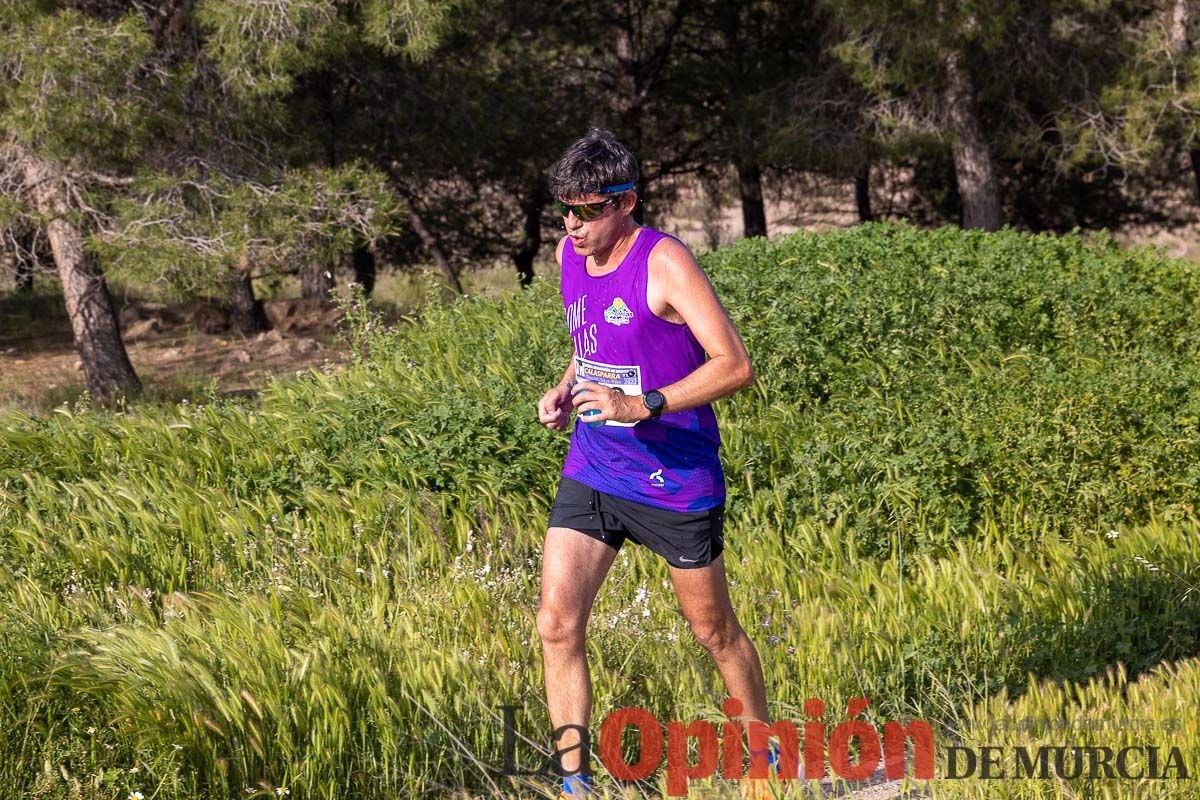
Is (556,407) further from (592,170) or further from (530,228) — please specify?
(530,228)

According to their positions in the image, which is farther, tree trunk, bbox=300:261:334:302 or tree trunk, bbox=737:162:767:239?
tree trunk, bbox=737:162:767:239

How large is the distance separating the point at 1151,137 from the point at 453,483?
11438 mm

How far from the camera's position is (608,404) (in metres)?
3.52

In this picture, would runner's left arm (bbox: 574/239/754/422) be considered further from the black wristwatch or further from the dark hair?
the dark hair

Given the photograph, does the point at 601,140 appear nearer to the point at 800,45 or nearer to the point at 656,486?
the point at 656,486

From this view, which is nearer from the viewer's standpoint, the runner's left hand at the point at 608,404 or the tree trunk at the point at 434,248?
the runner's left hand at the point at 608,404

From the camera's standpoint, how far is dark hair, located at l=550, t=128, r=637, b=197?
12.2ft

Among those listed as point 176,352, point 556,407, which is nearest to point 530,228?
point 176,352

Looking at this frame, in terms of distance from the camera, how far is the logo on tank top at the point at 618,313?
374 cm

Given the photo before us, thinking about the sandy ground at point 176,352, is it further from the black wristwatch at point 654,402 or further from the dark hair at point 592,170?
the black wristwatch at point 654,402

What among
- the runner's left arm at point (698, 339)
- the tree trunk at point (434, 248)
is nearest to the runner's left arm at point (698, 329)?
the runner's left arm at point (698, 339)

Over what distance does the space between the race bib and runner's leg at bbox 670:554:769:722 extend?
1.58ft

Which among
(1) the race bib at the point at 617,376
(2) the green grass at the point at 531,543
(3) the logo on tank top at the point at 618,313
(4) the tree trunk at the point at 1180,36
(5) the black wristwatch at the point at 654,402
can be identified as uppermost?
(4) the tree trunk at the point at 1180,36

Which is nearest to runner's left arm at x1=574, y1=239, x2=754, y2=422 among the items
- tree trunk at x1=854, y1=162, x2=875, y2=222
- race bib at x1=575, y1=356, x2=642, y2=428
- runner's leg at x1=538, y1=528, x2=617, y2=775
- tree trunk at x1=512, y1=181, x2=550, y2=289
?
race bib at x1=575, y1=356, x2=642, y2=428
